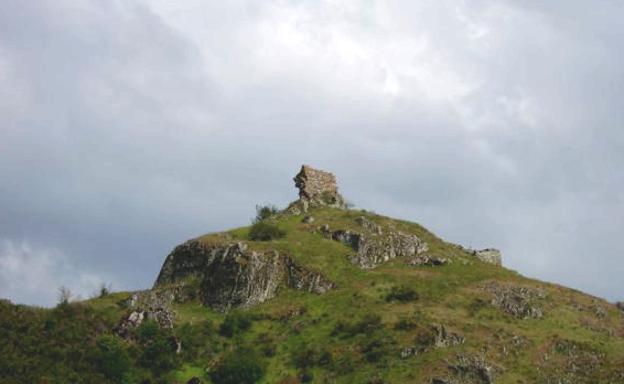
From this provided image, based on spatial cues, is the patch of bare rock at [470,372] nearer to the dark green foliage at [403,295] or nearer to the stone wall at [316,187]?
the dark green foliage at [403,295]

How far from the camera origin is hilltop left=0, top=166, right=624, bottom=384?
8300cm

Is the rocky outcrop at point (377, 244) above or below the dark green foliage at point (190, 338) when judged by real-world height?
above

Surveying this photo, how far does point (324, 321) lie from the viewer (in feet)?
315

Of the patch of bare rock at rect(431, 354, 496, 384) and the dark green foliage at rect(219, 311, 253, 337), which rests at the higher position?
the dark green foliage at rect(219, 311, 253, 337)

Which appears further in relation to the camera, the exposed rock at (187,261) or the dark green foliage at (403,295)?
the exposed rock at (187,261)

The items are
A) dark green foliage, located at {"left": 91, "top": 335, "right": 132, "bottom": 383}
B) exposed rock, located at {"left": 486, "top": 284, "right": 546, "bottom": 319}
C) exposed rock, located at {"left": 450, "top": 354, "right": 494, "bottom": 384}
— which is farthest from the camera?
exposed rock, located at {"left": 486, "top": 284, "right": 546, "bottom": 319}

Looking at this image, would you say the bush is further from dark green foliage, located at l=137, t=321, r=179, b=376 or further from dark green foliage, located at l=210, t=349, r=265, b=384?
dark green foliage, located at l=210, t=349, r=265, b=384

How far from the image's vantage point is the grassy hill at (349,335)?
8200cm

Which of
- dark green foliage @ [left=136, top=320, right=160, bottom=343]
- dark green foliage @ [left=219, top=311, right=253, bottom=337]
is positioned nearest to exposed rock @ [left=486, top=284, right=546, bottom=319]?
dark green foliage @ [left=219, top=311, right=253, bottom=337]

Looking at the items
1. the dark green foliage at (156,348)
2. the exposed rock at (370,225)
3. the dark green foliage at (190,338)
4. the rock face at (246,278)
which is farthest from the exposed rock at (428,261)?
the dark green foliage at (156,348)

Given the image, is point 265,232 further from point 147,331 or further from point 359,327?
point 359,327

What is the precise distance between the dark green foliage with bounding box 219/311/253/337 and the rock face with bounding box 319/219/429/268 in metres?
20.3

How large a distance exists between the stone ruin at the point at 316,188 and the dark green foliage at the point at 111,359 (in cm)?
5124

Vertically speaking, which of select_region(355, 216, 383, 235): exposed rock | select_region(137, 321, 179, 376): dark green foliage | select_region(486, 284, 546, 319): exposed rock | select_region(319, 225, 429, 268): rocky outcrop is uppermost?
select_region(355, 216, 383, 235): exposed rock
